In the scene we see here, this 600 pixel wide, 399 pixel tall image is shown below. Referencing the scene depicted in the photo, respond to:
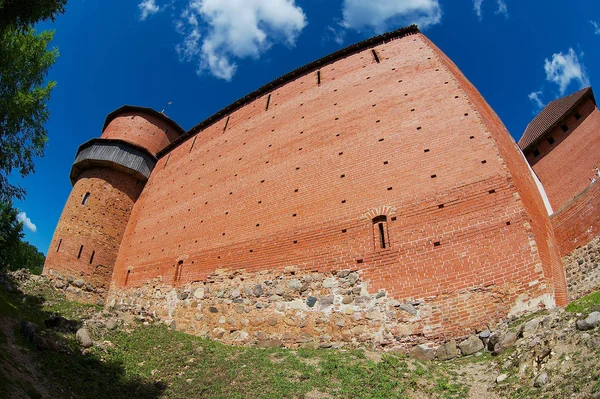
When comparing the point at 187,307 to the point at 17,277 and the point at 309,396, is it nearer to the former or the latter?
the point at 309,396

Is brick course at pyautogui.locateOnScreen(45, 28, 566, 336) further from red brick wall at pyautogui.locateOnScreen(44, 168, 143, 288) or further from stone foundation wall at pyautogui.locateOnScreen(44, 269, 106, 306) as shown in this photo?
red brick wall at pyautogui.locateOnScreen(44, 168, 143, 288)

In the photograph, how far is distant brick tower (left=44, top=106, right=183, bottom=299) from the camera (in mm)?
15398

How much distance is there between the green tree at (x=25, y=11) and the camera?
21.7 ft

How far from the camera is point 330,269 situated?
8.66 m

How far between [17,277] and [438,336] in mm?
15293

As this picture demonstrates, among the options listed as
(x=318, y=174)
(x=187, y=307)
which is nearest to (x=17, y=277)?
(x=187, y=307)

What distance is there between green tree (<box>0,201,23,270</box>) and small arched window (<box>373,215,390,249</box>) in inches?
861

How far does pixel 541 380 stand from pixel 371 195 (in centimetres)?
542

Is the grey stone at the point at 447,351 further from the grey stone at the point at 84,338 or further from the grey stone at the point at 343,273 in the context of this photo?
the grey stone at the point at 84,338

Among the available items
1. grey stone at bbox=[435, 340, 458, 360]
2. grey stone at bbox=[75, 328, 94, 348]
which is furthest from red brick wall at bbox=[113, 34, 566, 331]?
grey stone at bbox=[75, 328, 94, 348]

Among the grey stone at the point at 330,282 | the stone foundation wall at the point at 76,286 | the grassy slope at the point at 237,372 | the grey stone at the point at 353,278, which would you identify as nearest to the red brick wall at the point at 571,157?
the grassy slope at the point at 237,372

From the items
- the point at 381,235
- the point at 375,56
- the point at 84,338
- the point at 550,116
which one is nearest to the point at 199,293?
the point at 84,338

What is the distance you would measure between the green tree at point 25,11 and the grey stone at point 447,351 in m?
10.2

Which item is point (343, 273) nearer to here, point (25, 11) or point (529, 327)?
point (529, 327)
